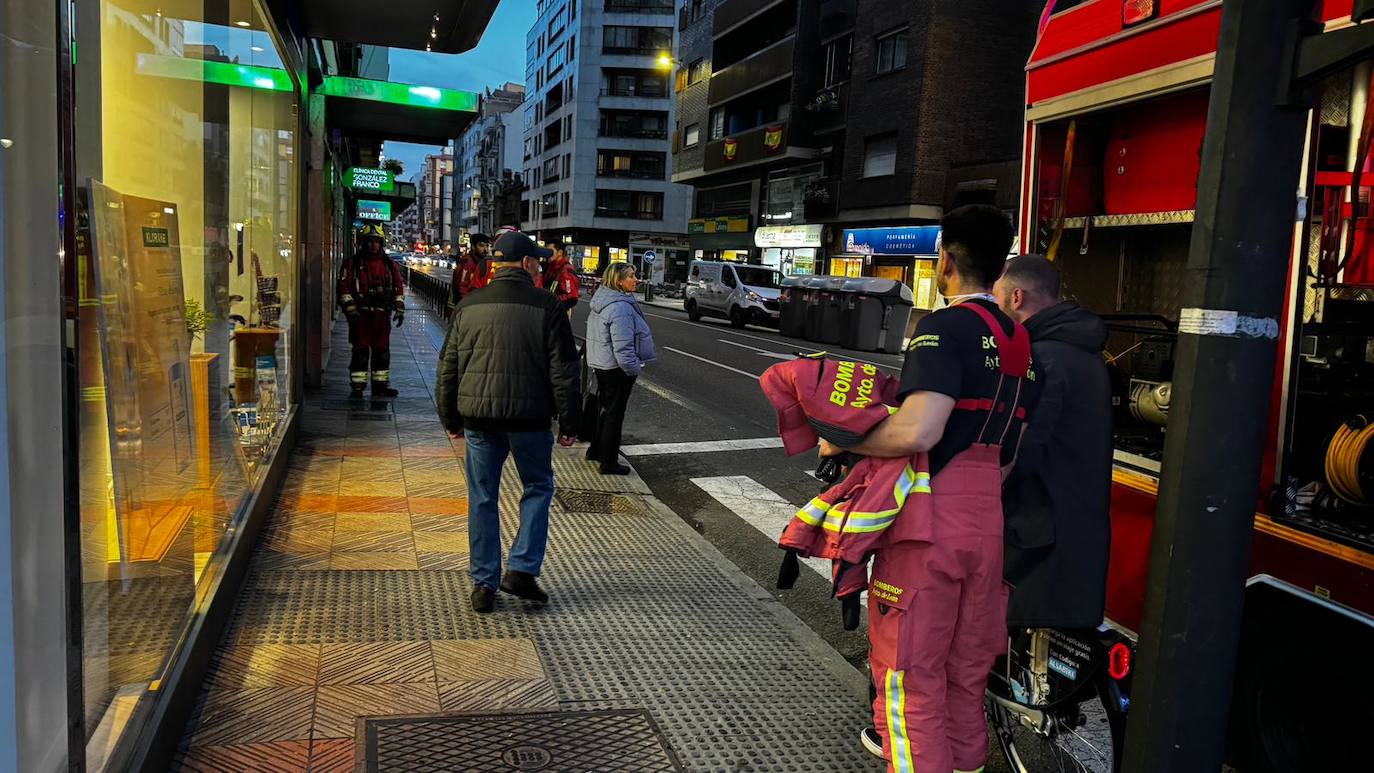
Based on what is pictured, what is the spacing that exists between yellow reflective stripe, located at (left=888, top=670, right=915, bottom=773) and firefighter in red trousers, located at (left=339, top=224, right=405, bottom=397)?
28.5 feet

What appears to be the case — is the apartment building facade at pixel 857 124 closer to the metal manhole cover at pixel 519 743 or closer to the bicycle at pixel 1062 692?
the bicycle at pixel 1062 692

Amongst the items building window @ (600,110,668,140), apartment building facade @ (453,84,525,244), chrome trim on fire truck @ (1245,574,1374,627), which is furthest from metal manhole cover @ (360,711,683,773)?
apartment building facade @ (453,84,525,244)

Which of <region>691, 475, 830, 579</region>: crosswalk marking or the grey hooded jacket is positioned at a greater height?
the grey hooded jacket

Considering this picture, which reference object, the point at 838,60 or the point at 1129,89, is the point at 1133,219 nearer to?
the point at 1129,89

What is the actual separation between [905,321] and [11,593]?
22067 mm

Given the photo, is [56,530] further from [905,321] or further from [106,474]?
[905,321]

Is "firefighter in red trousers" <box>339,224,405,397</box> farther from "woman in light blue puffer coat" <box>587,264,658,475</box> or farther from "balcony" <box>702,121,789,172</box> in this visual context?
"balcony" <box>702,121,789,172</box>

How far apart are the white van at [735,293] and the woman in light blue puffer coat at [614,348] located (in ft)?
65.6

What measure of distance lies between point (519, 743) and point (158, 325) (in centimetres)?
201

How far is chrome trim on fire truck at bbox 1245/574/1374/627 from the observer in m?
2.78

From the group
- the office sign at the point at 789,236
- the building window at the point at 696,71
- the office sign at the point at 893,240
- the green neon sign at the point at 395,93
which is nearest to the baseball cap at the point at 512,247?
the green neon sign at the point at 395,93

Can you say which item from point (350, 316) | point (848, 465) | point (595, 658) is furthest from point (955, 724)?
point (350, 316)

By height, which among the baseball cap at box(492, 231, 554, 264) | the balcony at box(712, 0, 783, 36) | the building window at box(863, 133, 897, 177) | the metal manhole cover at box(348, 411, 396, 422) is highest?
the balcony at box(712, 0, 783, 36)

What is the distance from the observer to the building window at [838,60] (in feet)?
115
